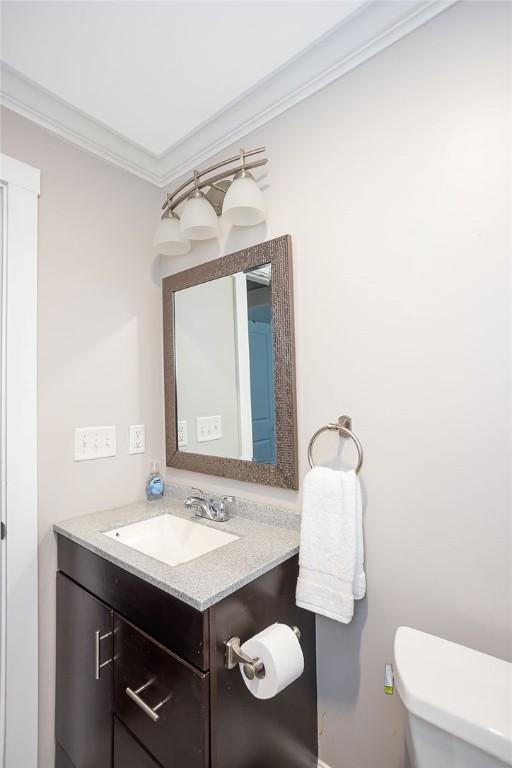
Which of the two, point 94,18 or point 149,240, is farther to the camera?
point 149,240

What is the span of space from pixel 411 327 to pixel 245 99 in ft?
3.44

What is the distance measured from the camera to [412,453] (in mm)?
1025

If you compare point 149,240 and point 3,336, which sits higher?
point 149,240

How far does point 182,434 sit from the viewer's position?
1.66 m

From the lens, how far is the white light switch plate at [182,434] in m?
1.65

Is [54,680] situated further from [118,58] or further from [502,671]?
[118,58]

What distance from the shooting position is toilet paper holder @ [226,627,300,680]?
87 centimetres

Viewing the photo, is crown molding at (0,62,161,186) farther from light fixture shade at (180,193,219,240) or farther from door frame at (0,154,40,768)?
light fixture shade at (180,193,219,240)

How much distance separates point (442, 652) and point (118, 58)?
1.88m

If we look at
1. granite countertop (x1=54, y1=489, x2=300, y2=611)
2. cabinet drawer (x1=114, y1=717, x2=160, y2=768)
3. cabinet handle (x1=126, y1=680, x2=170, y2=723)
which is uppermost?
granite countertop (x1=54, y1=489, x2=300, y2=611)

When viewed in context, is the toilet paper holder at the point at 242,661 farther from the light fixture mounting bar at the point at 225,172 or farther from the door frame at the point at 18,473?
the light fixture mounting bar at the point at 225,172

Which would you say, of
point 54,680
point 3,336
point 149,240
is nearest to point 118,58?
point 149,240

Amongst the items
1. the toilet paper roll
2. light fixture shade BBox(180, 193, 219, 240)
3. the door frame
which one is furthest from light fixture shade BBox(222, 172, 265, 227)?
the toilet paper roll

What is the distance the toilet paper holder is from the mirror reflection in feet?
1.85
